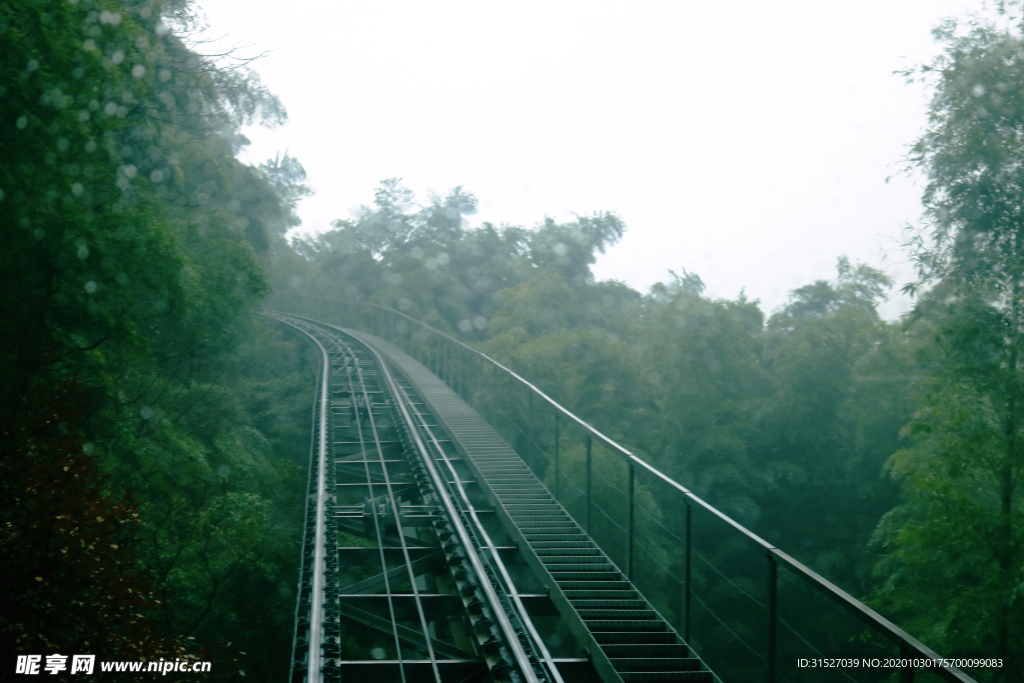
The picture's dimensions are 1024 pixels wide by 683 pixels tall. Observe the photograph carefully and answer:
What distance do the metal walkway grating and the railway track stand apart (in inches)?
0.5

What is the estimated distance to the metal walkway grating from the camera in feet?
18.5

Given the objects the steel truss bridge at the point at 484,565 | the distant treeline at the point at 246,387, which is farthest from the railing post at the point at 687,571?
the distant treeline at the point at 246,387

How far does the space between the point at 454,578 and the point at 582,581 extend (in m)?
1.19

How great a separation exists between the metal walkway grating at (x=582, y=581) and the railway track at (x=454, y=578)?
0.01 metres

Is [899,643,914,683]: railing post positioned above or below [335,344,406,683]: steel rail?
above

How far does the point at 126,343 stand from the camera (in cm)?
1000

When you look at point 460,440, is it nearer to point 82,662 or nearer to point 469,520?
point 469,520

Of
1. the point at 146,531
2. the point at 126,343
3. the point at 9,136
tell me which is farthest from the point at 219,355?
the point at 9,136

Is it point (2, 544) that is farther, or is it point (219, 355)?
point (219, 355)

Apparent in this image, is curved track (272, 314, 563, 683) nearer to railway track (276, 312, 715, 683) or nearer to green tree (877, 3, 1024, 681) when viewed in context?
railway track (276, 312, 715, 683)

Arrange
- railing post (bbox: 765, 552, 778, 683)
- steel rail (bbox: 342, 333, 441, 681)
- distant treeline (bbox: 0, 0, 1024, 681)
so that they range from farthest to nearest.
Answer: distant treeline (bbox: 0, 0, 1024, 681), steel rail (bbox: 342, 333, 441, 681), railing post (bbox: 765, 552, 778, 683)

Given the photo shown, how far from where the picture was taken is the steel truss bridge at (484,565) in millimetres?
5504

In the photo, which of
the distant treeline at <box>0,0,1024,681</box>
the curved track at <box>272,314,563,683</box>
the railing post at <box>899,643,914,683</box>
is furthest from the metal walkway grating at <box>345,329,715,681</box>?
the distant treeline at <box>0,0,1024,681</box>

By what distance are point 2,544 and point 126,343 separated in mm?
4708
